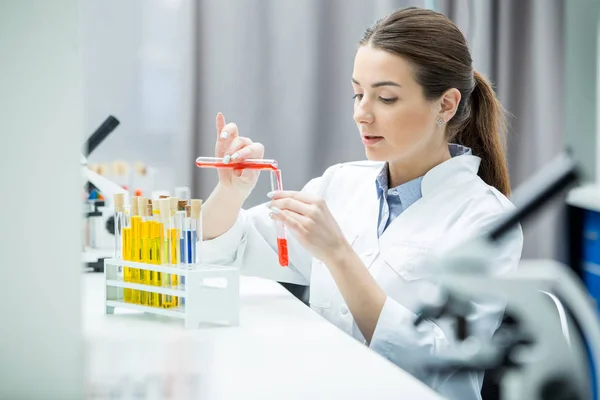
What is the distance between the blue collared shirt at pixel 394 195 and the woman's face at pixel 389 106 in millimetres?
81

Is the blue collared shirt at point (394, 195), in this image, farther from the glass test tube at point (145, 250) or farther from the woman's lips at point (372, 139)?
the glass test tube at point (145, 250)

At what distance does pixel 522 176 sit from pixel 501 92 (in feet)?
1.07

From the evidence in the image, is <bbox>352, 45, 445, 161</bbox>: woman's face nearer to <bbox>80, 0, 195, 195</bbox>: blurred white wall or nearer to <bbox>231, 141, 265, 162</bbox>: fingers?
<bbox>231, 141, 265, 162</bbox>: fingers

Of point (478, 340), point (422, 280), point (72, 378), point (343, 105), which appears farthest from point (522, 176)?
point (72, 378)

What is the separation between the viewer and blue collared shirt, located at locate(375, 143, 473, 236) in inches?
62.6

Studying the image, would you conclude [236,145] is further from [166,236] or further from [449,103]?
[449,103]

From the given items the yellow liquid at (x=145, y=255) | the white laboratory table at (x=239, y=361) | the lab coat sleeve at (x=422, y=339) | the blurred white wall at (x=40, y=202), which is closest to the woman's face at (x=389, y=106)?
the lab coat sleeve at (x=422, y=339)

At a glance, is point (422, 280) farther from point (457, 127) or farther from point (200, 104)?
point (200, 104)

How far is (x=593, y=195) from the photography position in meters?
0.58

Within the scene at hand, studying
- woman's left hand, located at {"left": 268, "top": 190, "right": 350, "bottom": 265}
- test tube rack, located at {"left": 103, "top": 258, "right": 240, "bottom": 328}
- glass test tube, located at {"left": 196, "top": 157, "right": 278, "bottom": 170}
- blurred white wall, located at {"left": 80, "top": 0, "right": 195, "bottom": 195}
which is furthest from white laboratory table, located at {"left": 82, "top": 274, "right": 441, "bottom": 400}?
blurred white wall, located at {"left": 80, "top": 0, "right": 195, "bottom": 195}

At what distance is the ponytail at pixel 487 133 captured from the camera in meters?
1.67

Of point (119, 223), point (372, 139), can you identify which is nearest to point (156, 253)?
point (119, 223)

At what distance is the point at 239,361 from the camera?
998mm

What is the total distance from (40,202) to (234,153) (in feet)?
2.94
